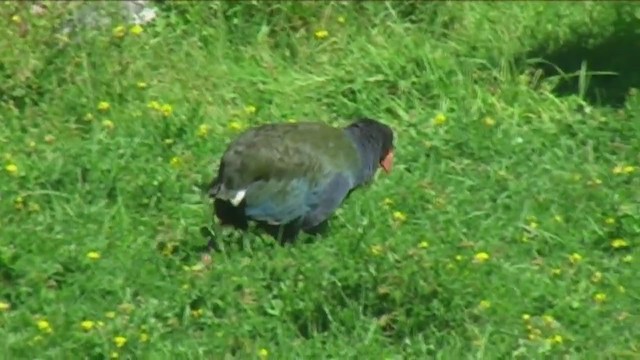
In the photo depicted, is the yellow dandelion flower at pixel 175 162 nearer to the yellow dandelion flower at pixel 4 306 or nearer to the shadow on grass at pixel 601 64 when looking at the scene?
the yellow dandelion flower at pixel 4 306

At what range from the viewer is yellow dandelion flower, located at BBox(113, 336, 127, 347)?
5758mm

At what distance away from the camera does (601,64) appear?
880cm

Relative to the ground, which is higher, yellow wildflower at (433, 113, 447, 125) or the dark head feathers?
the dark head feathers

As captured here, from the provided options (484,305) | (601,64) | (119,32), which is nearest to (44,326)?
(484,305)

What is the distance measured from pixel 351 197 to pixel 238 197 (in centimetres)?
76

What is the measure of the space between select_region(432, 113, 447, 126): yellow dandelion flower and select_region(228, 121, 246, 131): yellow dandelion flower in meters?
0.93

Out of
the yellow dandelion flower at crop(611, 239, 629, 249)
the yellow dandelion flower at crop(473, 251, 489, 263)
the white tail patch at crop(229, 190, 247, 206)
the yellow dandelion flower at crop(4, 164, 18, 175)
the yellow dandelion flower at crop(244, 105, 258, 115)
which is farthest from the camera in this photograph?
the yellow dandelion flower at crop(244, 105, 258, 115)


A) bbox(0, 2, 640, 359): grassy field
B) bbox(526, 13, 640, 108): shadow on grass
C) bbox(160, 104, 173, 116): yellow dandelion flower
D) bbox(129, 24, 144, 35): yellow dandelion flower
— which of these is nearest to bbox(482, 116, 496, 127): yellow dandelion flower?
bbox(0, 2, 640, 359): grassy field

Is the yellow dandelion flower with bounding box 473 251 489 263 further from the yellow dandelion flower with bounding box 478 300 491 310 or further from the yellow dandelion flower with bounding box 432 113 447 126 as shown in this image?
A: the yellow dandelion flower with bounding box 432 113 447 126

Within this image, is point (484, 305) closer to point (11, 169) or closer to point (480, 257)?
point (480, 257)

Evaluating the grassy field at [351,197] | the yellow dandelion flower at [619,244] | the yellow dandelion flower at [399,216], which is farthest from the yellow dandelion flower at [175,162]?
the yellow dandelion flower at [619,244]

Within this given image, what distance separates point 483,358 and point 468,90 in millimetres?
2845

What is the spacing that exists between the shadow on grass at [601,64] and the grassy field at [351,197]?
2cm

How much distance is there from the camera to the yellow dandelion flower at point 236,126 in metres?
7.89
